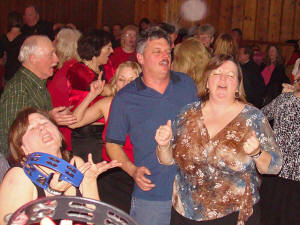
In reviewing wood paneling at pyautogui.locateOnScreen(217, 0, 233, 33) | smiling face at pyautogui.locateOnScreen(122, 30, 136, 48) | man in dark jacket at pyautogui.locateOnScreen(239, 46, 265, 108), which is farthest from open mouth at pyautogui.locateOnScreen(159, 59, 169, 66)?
wood paneling at pyautogui.locateOnScreen(217, 0, 233, 33)

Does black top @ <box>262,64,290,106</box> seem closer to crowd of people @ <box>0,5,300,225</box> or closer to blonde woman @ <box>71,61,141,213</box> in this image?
crowd of people @ <box>0,5,300,225</box>

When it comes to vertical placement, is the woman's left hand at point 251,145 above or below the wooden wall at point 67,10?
below

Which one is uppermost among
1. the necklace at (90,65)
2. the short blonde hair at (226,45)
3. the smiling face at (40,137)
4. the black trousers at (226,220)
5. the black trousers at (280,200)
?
the short blonde hair at (226,45)

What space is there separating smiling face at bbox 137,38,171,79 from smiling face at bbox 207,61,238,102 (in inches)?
13.7

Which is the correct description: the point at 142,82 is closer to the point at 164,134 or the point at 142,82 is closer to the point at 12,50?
the point at 164,134

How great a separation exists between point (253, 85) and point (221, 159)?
2.89 meters

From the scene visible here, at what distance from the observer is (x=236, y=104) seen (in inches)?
85.9

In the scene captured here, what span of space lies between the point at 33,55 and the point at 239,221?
6.02ft

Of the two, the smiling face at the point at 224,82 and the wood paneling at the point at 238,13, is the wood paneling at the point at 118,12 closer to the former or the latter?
the wood paneling at the point at 238,13

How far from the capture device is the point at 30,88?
2.91 metres

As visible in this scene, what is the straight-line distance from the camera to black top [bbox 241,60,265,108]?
470 centimetres

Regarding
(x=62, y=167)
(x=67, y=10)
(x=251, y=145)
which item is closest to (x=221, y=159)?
(x=251, y=145)

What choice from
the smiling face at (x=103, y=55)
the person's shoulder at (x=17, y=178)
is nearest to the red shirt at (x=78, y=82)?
the smiling face at (x=103, y=55)

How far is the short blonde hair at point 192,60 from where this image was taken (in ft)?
11.8
